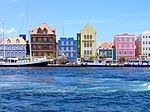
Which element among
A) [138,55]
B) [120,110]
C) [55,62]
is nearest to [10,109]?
[120,110]

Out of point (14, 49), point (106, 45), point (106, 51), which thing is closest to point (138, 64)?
point (106, 51)

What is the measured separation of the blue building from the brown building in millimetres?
3000

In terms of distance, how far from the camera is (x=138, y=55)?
162750 mm

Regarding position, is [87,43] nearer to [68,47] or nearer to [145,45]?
[68,47]

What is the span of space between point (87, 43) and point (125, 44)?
15.7 meters

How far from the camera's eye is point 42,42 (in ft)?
508

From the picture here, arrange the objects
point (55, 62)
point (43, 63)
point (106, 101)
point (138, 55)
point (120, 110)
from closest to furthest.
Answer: point (120, 110) < point (106, 101) < point (43, 63) < point (55, 62) < point (138, 55)

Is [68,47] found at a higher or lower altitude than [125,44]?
lower

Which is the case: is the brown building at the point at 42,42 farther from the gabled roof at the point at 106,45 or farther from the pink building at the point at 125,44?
the pink building at the point at 125,44

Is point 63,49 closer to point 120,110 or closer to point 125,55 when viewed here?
point 125,55

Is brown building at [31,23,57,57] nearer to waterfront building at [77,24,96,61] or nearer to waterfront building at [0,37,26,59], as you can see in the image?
waterfront building at [0,37,26,59]

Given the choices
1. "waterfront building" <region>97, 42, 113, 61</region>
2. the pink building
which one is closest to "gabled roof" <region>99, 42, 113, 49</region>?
"waterfront building" <region>97, 42, 113, 61</region>

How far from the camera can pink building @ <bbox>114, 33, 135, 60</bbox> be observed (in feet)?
512

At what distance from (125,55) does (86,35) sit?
18171mm
